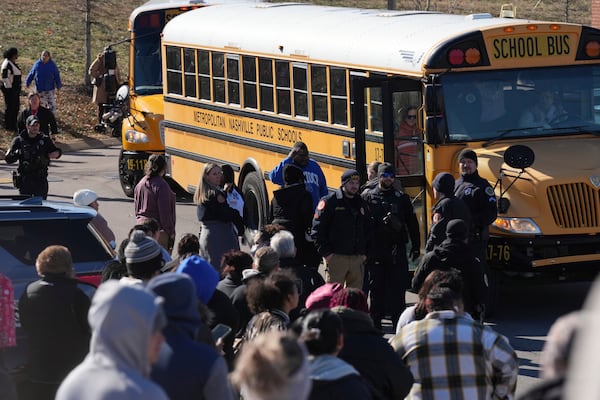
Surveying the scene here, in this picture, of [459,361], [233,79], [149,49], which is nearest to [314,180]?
[233,79]

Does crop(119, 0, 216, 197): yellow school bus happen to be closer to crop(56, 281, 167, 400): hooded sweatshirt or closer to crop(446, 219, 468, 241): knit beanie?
crop(446, 219, 468, 241): knit beanie

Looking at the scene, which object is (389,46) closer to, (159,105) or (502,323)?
(502,323)

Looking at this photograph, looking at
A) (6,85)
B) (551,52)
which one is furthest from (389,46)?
(6,85)

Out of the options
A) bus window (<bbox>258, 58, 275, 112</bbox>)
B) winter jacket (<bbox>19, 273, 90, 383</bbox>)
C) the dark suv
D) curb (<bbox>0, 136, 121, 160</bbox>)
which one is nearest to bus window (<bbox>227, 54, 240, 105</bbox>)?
bus window (<bbox>258, 58, 275, 112</bbox>)

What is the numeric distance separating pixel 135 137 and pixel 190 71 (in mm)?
2181

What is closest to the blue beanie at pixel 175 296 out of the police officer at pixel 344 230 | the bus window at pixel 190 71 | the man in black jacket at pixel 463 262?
the man in black jacket at pixel 463 262

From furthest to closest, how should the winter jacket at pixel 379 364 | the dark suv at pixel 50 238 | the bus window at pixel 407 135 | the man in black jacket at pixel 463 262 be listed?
the bus window at pixel 407 135 → the man in black jacket at pixel 463 262 → the dark suv at pixel 50 238 → the winter jacket at pixel 379 364

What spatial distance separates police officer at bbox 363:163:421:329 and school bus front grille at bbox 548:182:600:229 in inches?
45.7

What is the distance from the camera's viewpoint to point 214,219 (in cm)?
1092

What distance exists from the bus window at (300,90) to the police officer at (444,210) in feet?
12.0

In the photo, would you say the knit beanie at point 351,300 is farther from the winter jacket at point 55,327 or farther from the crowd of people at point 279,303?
the winter jacket at point 55,327

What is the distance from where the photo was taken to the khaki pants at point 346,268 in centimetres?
1054

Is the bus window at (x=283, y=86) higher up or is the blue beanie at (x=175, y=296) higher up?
the blue beanie at (x=175, y=296)

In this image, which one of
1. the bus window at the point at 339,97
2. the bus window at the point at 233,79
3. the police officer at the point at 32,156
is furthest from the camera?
the bus window at the point at 233,79
